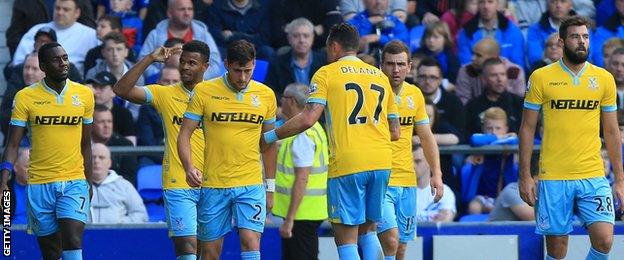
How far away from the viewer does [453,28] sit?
2089cm

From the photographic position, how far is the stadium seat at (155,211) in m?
17.5

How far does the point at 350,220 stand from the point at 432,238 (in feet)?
11.7

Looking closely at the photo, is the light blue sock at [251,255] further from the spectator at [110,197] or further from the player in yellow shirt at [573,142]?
the spectator at [110,197]

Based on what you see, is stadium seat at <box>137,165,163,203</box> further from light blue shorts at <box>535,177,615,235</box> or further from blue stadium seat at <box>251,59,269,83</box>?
light blue shorts at <box>535,177,615,235</box>

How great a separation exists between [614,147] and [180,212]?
3.98 metres

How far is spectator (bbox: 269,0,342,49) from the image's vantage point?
20.4 metres

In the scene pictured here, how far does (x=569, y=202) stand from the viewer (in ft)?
46.5

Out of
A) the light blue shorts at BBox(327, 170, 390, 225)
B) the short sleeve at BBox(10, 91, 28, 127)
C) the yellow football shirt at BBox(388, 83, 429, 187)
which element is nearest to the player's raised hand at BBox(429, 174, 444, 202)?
the yellow football shirt at BBox(388, 83, 429, 187)

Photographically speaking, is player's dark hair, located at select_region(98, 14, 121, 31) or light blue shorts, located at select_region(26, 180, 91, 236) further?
player's dark hair, located at select_region(98, 14, 121, 31)

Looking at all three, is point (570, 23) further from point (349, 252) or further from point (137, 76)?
point (137, 76)

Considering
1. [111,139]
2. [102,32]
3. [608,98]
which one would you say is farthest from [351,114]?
[102,32]

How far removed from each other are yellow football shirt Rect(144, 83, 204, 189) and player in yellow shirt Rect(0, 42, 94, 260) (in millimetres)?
657

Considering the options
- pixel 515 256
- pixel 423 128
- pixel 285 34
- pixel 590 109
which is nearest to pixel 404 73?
pixel 423 128
